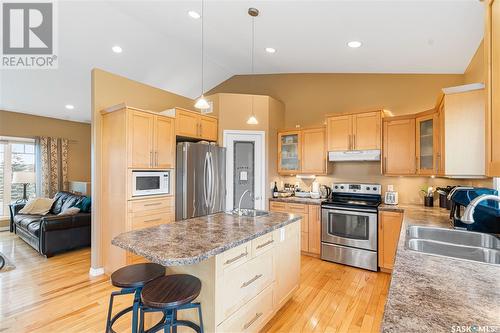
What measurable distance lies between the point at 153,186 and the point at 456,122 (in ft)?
11.2

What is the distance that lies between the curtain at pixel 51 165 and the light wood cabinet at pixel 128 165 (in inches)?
170

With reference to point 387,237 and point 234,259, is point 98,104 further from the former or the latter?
point 387,237

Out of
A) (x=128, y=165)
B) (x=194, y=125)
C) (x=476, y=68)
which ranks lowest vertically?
(x=128, y=165)

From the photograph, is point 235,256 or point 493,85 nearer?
point 493,85

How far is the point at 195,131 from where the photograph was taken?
154 inches

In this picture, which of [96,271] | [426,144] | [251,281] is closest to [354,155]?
[426,144]

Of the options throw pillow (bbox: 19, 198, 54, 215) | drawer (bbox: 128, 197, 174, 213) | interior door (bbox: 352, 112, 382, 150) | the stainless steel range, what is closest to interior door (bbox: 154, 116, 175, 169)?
drawer (bbox: 128, 197, 174, 213)

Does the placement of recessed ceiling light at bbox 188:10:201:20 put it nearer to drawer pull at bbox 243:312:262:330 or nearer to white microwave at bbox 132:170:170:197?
white microwave at bbox 132:170:170:197

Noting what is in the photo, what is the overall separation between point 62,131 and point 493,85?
8436 mm

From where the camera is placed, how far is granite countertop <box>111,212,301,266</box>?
1425mm

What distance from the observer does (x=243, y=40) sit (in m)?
3.48

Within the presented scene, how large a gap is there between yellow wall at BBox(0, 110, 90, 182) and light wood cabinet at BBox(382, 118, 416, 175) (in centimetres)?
779

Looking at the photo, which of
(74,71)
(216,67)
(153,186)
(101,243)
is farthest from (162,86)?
(101,243)

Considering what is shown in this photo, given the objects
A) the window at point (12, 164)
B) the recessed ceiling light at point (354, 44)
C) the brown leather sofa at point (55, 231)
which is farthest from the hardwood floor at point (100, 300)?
the window at point (12, 164)
